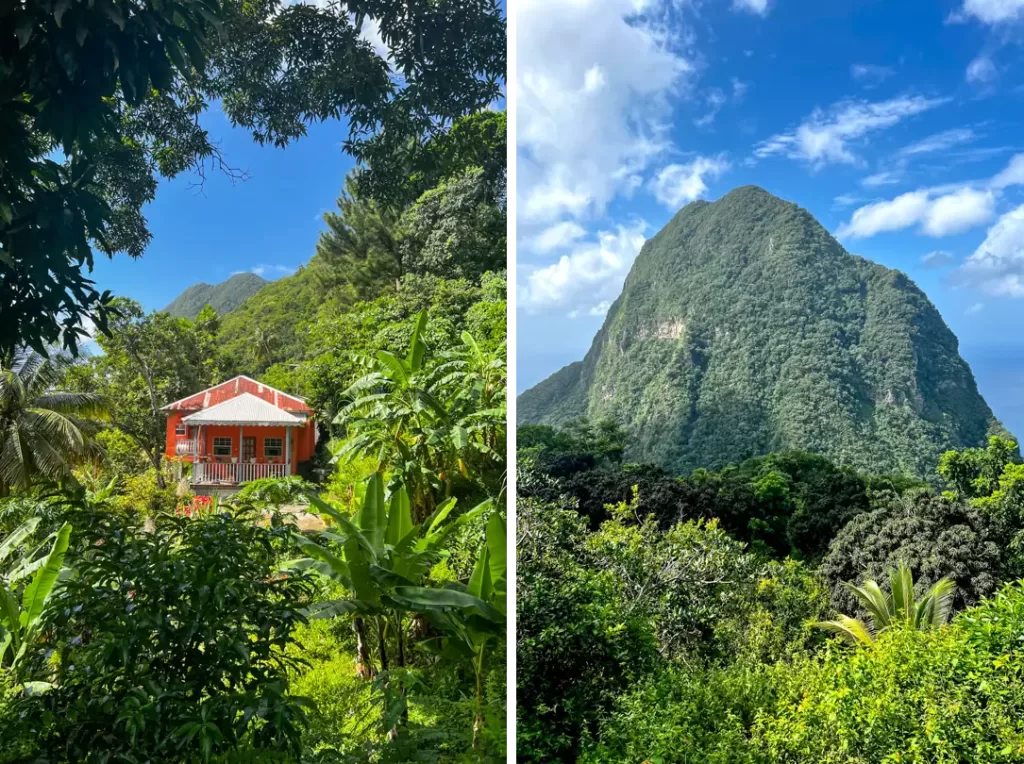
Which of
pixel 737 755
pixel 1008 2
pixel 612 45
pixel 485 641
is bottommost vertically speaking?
pixel 737 755

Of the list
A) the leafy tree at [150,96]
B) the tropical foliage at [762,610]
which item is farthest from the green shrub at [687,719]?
the leafy tree at [150,96]

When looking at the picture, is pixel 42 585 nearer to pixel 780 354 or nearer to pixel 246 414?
pixel 246 414

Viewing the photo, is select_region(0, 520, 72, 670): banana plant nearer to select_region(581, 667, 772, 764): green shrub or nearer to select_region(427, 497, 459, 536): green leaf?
select_region(427, 497, 459, 536): green leaf

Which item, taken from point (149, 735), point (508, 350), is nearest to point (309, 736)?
point (149, 735)

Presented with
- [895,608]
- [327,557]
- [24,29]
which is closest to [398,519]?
[327,557]

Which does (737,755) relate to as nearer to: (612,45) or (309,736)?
(309,736)

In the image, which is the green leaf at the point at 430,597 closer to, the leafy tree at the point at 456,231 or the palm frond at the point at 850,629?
the leafy tree at the point at 456,231

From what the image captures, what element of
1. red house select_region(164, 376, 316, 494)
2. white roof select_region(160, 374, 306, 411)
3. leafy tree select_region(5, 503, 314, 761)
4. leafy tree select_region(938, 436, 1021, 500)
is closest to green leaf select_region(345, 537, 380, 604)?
leafy tree select_region(5, 503, 314, 761)
